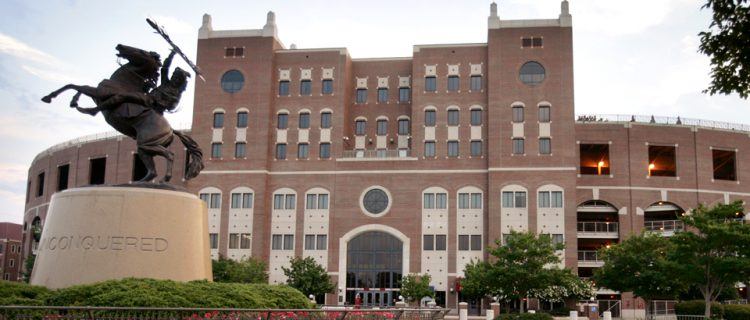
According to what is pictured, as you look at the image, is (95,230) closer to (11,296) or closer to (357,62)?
(11,296)

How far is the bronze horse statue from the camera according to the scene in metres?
25.1

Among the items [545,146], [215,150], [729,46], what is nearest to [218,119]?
[215,150]

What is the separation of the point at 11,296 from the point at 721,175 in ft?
262

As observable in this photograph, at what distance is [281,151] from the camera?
76438 mm

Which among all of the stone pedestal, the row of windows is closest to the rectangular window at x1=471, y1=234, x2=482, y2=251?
the row of windows

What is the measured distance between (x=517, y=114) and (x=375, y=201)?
1558 cm

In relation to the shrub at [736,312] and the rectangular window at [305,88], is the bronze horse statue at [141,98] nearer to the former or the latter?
the shrub at [736,312]

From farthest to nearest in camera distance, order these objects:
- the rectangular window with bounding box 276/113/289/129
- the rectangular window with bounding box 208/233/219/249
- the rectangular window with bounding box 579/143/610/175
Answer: the rectangular window with bounding box 579/143/610/175
the rectangular window with bounding box 276/113/289/129
the rectangular window with bounding box 208/233/219/249

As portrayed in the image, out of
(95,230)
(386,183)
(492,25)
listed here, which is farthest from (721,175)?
(95,230)

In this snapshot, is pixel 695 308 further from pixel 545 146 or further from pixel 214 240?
pixel 214 240

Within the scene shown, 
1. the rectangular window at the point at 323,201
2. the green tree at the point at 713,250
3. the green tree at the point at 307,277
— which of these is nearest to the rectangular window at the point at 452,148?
the rectangular window at the point at 323,201

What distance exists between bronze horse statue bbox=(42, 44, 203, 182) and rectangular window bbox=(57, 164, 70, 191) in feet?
233

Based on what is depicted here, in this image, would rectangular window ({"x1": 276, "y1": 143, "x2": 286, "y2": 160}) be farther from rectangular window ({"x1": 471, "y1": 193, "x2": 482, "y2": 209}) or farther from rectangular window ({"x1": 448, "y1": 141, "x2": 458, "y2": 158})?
rectangular window ({"x1": 471, "y1": 193, "x2": 482, "y2": 209})

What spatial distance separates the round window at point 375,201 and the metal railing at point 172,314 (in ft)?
173
